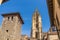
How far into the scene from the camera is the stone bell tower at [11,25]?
1110 inches

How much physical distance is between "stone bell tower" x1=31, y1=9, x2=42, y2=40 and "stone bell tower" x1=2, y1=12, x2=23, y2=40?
1067 cm

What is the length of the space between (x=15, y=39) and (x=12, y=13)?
5568 mm

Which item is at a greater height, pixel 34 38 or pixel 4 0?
pixel 4 0

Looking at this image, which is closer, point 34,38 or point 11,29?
point 11,29

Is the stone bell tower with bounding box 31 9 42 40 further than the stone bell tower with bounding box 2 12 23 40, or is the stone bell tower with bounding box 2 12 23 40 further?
the stone bell tower with bounding box 31 9 42 40

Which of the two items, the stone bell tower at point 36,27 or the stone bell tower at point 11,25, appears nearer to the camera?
the stone bell tower at point 11,25

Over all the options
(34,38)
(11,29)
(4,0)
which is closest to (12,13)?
(11,29)

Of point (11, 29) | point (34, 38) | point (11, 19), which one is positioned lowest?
point (34, 38)

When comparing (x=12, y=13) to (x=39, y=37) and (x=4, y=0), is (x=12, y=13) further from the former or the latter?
(x=4, y=0)

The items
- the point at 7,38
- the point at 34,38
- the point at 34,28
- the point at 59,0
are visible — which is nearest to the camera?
the point at 59,0

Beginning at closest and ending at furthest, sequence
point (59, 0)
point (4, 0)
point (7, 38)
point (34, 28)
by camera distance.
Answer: point (59, 0) → point (4, 0) → point (7, 38) → point (34, 28)

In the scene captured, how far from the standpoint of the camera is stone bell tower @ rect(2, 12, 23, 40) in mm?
28205

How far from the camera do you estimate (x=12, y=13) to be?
30.5m

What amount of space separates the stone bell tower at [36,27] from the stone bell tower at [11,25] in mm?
10674
